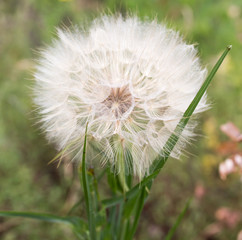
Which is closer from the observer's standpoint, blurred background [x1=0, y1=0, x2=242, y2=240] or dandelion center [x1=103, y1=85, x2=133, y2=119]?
dandelion center [x1=103, y1=85, x2=133, y2=119]

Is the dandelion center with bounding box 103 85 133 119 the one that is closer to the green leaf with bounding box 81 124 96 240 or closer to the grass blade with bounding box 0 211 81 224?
the green leaf with bounding box 81 124 96 240

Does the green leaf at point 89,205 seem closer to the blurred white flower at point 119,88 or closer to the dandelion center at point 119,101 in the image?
the blurred white flower at point 119,88

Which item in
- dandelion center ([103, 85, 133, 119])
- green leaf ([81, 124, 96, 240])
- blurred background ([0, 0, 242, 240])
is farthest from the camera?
blurred background ([0, 0, 242, 240])

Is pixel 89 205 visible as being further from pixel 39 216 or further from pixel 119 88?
pixel 119 88

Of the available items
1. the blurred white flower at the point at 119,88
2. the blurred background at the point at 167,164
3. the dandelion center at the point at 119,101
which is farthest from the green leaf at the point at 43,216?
the blurred background at the point at 167,164

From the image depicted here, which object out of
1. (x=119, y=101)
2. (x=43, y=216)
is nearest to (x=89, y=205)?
(x=43, y=216)

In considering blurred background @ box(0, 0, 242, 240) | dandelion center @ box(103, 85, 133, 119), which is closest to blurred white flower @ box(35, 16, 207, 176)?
dandelion center @ box(103, 85, 133, 119)

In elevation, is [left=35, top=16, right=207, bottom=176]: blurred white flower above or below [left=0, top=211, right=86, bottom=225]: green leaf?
above
